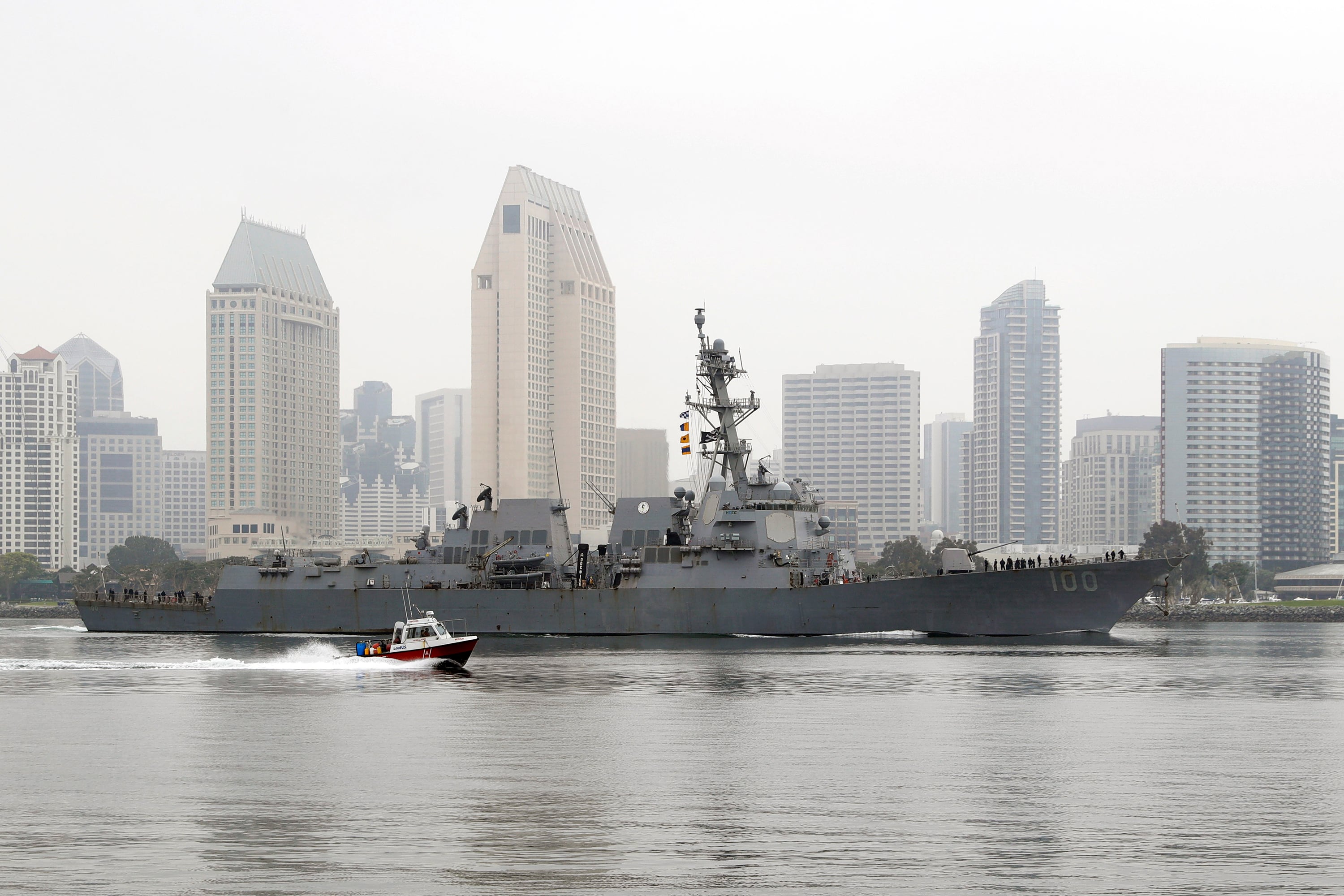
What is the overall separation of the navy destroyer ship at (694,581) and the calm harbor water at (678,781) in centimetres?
1488

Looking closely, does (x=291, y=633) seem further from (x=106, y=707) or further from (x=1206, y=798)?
(x=1206, y=798)

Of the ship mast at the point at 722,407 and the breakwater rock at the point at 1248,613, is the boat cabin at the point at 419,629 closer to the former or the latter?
the ship mast at the point at 722,407

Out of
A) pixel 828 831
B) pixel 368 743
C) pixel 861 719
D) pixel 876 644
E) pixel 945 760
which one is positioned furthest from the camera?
pixel 876 644

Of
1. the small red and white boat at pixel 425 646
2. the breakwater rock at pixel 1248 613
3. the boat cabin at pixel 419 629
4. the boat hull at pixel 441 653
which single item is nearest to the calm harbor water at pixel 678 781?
the boat hull at pixel 441 653

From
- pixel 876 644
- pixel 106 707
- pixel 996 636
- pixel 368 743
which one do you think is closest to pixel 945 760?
pixel 368 743

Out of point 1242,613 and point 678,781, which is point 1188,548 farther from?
point 678,781

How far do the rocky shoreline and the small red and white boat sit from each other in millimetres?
81413

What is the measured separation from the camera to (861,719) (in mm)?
35438

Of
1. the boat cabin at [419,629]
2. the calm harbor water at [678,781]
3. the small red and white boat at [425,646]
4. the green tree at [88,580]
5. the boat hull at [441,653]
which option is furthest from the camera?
the green tree at [88,580]

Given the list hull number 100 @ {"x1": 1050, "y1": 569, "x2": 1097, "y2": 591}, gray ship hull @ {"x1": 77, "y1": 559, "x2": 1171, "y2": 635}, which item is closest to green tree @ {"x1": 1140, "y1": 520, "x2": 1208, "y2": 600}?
hull number 100 @ {"x1": 1050, "y1": 569, "x2": 1097, "y2": 591}

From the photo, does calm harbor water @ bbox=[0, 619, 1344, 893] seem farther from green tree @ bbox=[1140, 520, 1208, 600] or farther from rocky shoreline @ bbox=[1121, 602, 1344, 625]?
green tree @ bbox=[1140, 520, 1208, 600]

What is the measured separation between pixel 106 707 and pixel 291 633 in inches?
1370

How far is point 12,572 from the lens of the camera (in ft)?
641

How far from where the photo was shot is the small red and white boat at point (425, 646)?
52.6 m
